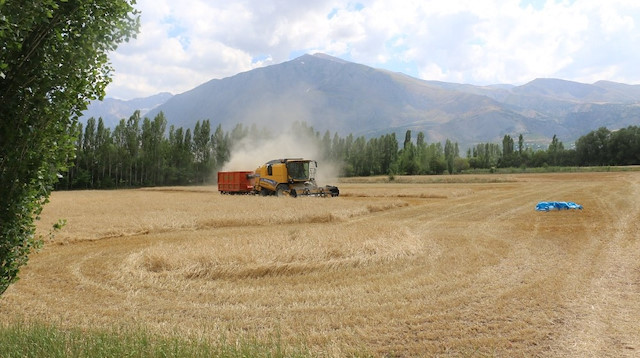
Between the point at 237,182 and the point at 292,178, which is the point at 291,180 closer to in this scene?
the point at 292,178

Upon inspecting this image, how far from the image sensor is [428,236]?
16.0 m

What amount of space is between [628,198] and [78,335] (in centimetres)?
3605

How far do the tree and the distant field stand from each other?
245cm

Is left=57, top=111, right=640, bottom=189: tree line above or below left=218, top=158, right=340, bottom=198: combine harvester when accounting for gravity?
above

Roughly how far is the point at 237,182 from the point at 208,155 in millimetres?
53154

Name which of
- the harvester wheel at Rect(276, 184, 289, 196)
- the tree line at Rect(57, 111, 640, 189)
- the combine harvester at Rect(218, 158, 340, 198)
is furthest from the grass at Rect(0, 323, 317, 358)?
the tree line at Rect(57, 111, 640, 189)

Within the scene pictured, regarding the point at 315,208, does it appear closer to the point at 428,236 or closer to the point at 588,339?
the point at 428,236

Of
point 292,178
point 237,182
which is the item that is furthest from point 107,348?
point 237,182

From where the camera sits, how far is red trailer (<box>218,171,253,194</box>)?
131ft

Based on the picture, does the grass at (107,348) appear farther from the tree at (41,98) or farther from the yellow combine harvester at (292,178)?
the yellow combine harvester at (292,178)

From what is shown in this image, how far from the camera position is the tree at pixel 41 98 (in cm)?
508

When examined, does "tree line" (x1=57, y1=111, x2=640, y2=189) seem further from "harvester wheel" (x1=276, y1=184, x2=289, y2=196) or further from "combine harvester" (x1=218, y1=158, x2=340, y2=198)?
"harvester wheel" (x1=276, y1=184, x2=289, y2=196)

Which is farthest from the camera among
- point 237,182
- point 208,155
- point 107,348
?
point 208,155

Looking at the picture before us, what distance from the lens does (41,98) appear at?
206 inches
